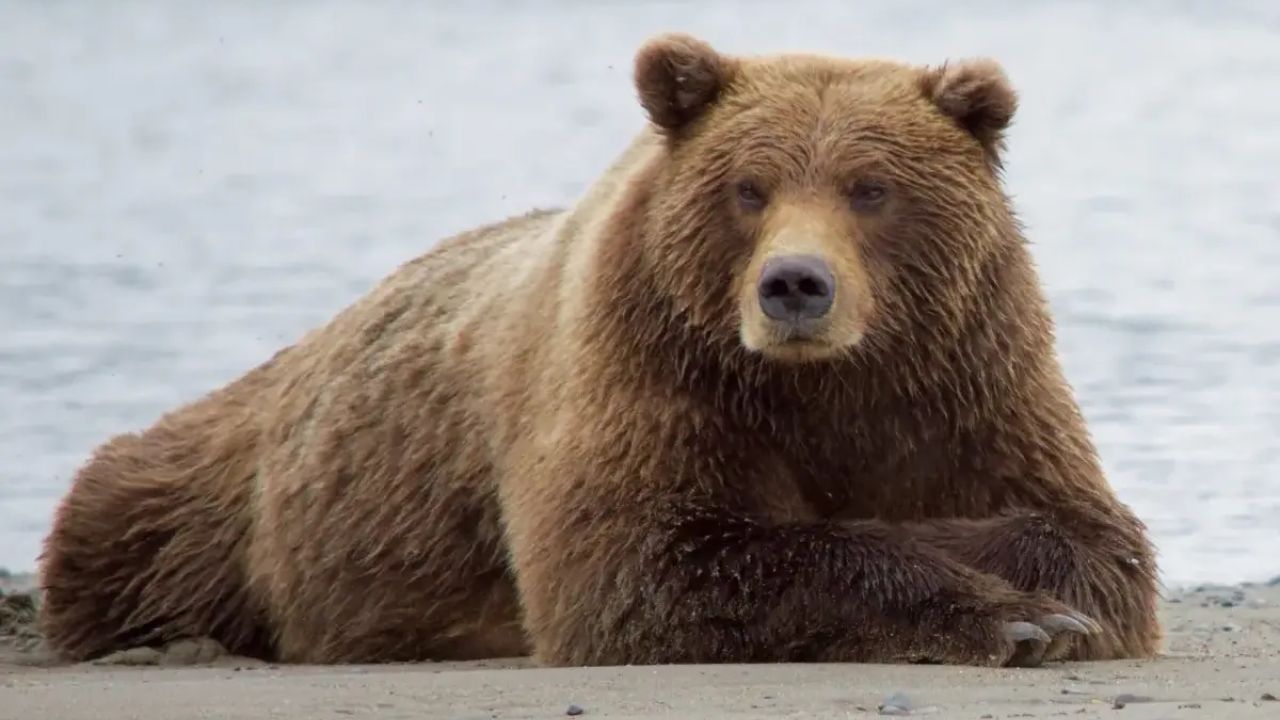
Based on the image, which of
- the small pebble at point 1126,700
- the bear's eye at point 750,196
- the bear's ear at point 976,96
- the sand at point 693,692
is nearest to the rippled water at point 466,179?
the bear's ear at point 976,96

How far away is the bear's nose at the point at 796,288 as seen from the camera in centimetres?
709

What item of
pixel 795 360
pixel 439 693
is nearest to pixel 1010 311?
pixel 795 360

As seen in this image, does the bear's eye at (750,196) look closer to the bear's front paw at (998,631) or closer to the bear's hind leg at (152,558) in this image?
the bear's front paw at (998,631)

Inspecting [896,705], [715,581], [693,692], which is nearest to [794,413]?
[715,581]

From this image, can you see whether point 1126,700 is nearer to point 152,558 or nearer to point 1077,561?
point 1077,561

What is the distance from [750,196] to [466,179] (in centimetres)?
2646

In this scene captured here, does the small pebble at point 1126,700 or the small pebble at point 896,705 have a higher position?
the small pebble at point 1126,700

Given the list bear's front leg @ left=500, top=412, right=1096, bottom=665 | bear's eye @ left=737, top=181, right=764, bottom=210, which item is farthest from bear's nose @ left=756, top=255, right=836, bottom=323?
bear's front leg @ left=500, top=412, right=1096, bottom=665

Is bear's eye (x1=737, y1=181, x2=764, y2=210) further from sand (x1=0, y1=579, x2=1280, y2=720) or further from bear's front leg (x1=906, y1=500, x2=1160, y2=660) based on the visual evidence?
sand (x1=0, y1=579, x2=1280, y2=720)

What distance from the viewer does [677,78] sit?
780 centimetres

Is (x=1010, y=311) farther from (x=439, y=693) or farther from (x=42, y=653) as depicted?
(x=42, y=653)

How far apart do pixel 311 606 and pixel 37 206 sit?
22.8 meters

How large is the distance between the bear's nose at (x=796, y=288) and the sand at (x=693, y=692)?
3.13 feet

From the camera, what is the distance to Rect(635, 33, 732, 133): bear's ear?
7.78 m
